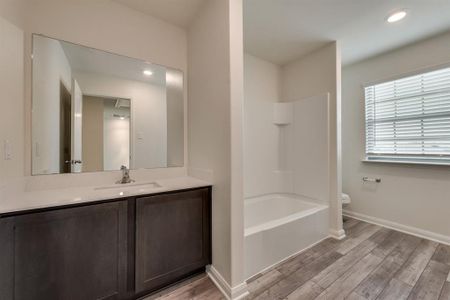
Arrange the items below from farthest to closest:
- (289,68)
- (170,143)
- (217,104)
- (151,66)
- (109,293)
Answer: (289,68) < (170,143) < (151,66) < (217,104) < (109,293)

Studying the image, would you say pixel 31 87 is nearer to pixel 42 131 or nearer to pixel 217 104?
pixel 42 131

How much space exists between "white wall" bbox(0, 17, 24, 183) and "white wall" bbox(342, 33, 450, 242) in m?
4.01

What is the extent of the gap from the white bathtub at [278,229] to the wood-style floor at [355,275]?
94 millimetres

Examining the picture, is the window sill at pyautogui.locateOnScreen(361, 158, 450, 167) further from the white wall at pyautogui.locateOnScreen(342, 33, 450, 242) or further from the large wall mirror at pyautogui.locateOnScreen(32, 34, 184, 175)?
the large wall mirror at pyautogui.locateOnScreen(32, 34, 184, 175)

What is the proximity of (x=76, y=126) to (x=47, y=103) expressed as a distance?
0.25 meters

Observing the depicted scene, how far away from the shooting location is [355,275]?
1.67 meters

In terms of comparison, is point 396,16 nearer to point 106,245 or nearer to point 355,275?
point 355,275

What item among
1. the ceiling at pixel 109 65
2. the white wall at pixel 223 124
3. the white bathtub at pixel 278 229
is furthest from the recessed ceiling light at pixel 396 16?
the ceiling at pixel 109 65

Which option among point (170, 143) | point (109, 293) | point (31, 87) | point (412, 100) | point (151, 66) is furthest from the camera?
point (412, 100)

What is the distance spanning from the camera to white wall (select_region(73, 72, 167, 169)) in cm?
183

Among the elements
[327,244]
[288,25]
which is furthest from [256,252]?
[288,25]

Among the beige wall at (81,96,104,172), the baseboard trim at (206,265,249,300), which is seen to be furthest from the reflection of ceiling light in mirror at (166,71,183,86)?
the baseboard trim at (206,265,249,300)

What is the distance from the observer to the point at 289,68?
3.04m

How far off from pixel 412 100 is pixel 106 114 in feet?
12.5
